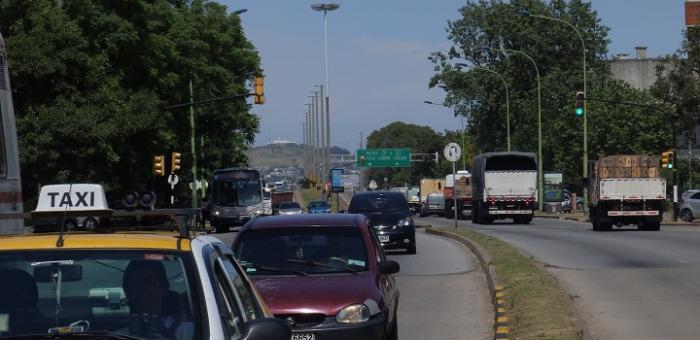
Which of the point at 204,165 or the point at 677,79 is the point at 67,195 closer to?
the point at 677,79

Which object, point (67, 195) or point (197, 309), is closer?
point (197, 309)

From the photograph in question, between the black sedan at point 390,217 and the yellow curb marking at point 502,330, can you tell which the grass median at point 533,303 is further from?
the black sedan at point 390,217

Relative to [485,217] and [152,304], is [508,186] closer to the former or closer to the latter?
[485,217]

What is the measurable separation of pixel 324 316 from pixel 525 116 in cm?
7897

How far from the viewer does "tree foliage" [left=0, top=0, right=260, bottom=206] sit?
38.4 m

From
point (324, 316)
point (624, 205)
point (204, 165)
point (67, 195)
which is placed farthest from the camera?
point (204, 165)

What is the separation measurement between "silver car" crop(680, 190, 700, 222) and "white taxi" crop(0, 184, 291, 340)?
50.8 metres

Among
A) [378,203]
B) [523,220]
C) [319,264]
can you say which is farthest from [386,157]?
[319,264]

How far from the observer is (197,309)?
17.8 feet

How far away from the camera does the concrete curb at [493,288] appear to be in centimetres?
1319

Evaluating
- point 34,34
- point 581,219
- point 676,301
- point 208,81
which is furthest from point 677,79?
point 676,301

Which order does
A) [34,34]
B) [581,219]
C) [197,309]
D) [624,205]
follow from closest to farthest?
[197,309] → [34,34] → [624,205] → [581,219]

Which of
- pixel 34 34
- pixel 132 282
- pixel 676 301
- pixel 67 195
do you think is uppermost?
pixel 34 34

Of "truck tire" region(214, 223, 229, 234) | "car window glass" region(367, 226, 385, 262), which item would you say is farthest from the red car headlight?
"truck tire" region(214, 223, 229, 234)
